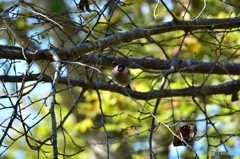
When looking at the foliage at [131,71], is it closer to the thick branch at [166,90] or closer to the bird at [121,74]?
the thick branch at [166,90]

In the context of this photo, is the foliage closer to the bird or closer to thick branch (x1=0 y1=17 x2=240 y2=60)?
thick branch (x1=0 y1=17 x2=240 y2=60)

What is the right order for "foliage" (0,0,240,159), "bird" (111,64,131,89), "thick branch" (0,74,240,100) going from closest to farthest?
"foliage" (0,0,240,159)
"thick branch" (0,74,240,100)
"bird" (111,64,131,89)

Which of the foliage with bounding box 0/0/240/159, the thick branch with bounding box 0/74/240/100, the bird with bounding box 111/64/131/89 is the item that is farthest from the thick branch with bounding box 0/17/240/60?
the bird with bounding box 111/64/131/89

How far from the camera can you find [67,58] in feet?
9.86

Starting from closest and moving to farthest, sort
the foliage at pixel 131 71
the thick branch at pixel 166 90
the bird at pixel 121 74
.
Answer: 1. the foliage at pixel 131 71
2. the thick branch at pixel 166 90
3. the bird at pixel 121 74

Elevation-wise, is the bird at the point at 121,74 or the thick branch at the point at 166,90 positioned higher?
the bird at the point at 121,74

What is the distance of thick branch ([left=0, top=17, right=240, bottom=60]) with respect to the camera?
9.50ft

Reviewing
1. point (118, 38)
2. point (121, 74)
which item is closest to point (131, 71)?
point (121, 74)

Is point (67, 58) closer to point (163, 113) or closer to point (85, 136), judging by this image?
point (163, 113)

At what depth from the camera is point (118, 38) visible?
Result: 125 inches

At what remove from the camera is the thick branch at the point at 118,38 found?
290 centimetres

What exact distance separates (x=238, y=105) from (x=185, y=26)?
2987mm

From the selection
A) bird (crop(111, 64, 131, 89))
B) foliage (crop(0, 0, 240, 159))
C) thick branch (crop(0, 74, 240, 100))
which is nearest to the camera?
foliage (crop(0, 0, 240, 159))

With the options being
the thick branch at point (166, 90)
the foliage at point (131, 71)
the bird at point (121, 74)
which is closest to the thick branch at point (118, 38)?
the foliage at point (131, 71)
